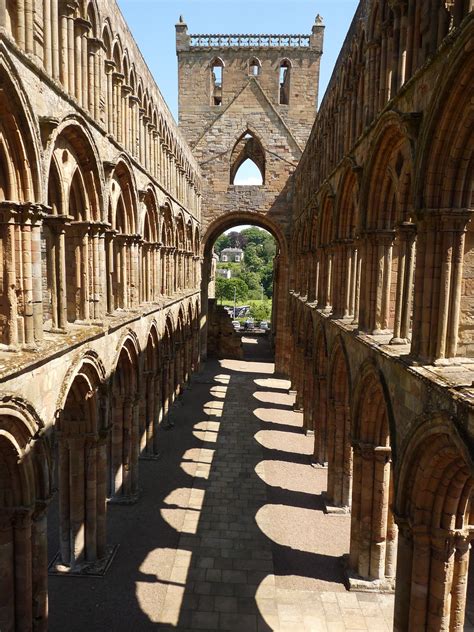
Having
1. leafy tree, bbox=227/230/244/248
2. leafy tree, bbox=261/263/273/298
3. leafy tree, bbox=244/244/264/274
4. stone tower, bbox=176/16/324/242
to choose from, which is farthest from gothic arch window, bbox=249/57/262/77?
leafy tree, bbox=227/230/244/248

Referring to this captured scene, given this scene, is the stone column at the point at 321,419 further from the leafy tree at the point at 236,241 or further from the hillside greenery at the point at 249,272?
the leafy tree at the point at 236,241

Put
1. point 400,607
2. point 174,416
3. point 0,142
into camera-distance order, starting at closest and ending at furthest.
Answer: point 0,142
point 400,607
point 174,416

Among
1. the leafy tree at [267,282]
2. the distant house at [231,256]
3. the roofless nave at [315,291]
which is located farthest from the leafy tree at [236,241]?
the roofless nave at [315,291]

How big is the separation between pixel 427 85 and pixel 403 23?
2.53 m

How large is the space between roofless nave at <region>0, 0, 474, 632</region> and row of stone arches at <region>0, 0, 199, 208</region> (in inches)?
2.1

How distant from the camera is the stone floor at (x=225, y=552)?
1032 cm

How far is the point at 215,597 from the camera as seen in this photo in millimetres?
10969

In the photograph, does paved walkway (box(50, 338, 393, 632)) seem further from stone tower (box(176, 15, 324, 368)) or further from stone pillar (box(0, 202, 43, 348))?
stone tower (box(176, 15, 324, 368))

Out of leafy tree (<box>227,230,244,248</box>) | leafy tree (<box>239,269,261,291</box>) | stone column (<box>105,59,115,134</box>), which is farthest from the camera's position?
leafy tree (<box>227,230,244,248</box>)

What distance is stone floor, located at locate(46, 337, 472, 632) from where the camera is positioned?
10.3 metres

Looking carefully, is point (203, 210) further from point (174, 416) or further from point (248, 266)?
point (248, 266)

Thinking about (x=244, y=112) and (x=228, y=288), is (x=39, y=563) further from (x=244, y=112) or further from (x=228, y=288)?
(x=228, y=288)

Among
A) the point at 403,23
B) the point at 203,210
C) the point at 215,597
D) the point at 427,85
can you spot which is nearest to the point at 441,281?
the point at 427,85

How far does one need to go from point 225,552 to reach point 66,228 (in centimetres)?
855
